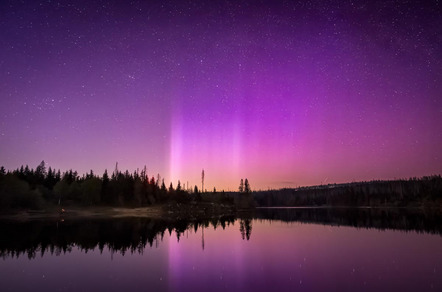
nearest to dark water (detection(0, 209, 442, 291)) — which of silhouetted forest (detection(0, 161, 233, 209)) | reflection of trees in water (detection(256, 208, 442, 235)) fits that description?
reflection of trees in water (detection(256, 208, 442, 235))

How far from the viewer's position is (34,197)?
110 meters

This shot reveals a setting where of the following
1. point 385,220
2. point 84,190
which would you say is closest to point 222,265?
point 385,220

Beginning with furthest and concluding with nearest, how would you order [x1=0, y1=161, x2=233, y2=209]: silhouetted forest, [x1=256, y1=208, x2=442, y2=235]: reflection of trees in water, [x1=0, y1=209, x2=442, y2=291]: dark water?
[x1=0, y1=161, x2=233, y2=209]: silhouetted forest, [x1=256, y1=208, x2=442, y2=235]: reflection of trees in water, [x1=0, y1=209, x2=442, y2=291]: dark water

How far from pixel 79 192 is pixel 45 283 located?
131 meters

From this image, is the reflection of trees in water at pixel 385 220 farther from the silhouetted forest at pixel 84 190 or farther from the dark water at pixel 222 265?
the silhouetted forest at pixel 84 190

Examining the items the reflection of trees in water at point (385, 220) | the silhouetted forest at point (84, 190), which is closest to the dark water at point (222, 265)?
the reflection of trees in water at point (385, 220)

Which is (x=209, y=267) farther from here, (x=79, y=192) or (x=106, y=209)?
(x=79, y=192)

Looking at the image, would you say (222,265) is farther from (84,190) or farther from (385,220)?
(84,190)

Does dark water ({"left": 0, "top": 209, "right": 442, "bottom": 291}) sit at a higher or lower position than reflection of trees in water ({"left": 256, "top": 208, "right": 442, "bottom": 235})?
higher

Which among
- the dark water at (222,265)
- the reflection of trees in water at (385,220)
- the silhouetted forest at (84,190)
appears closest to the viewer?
the dark water at (222,265)

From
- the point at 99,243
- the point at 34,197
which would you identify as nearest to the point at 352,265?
the point at 99,243

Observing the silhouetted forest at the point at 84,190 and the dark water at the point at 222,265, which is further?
the silhouetted forest at the point at 84,190

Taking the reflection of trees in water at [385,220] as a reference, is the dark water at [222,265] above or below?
above

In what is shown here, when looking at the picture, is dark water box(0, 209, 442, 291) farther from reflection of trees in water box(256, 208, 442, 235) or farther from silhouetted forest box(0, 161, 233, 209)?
silhouetted forest box(0, 161, 233, 209)
